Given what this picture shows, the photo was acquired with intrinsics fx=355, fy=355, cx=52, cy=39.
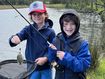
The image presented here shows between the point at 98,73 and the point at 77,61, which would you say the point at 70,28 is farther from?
the point at 98,73

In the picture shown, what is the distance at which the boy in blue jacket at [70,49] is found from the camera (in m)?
3.58

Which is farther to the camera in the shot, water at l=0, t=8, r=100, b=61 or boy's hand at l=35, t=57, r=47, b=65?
water at l=0, t=8, r=100, b=61

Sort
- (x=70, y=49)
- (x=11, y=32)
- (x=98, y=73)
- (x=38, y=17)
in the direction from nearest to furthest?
(x=70, y=49), (x=38, y=17), (x=98, y=73), (x=11, y=32)

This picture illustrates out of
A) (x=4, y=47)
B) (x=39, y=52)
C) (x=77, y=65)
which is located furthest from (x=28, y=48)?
(x=4, y=47)

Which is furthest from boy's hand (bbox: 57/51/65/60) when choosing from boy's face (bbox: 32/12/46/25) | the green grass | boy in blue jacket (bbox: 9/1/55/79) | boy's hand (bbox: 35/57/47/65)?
the green grass

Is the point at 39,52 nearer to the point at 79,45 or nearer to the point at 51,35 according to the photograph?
the point at 51,35

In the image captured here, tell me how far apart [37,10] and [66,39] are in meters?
0.93

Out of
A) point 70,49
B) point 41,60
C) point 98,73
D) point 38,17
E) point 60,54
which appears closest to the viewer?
point 60,54

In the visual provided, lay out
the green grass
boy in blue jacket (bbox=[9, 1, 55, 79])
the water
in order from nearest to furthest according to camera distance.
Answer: boy in blue jacket (bbox=[9, 1, 55, 79]) → the green grass → the water

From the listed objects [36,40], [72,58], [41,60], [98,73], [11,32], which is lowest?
[98,73]

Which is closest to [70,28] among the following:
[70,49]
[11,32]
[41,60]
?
[70,49]

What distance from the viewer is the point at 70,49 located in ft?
12.0

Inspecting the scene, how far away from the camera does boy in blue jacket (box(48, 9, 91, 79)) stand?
141 inches

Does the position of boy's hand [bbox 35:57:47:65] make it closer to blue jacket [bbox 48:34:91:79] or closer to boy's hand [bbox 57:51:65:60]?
blue jacket [bbox 48:34:91:79]
